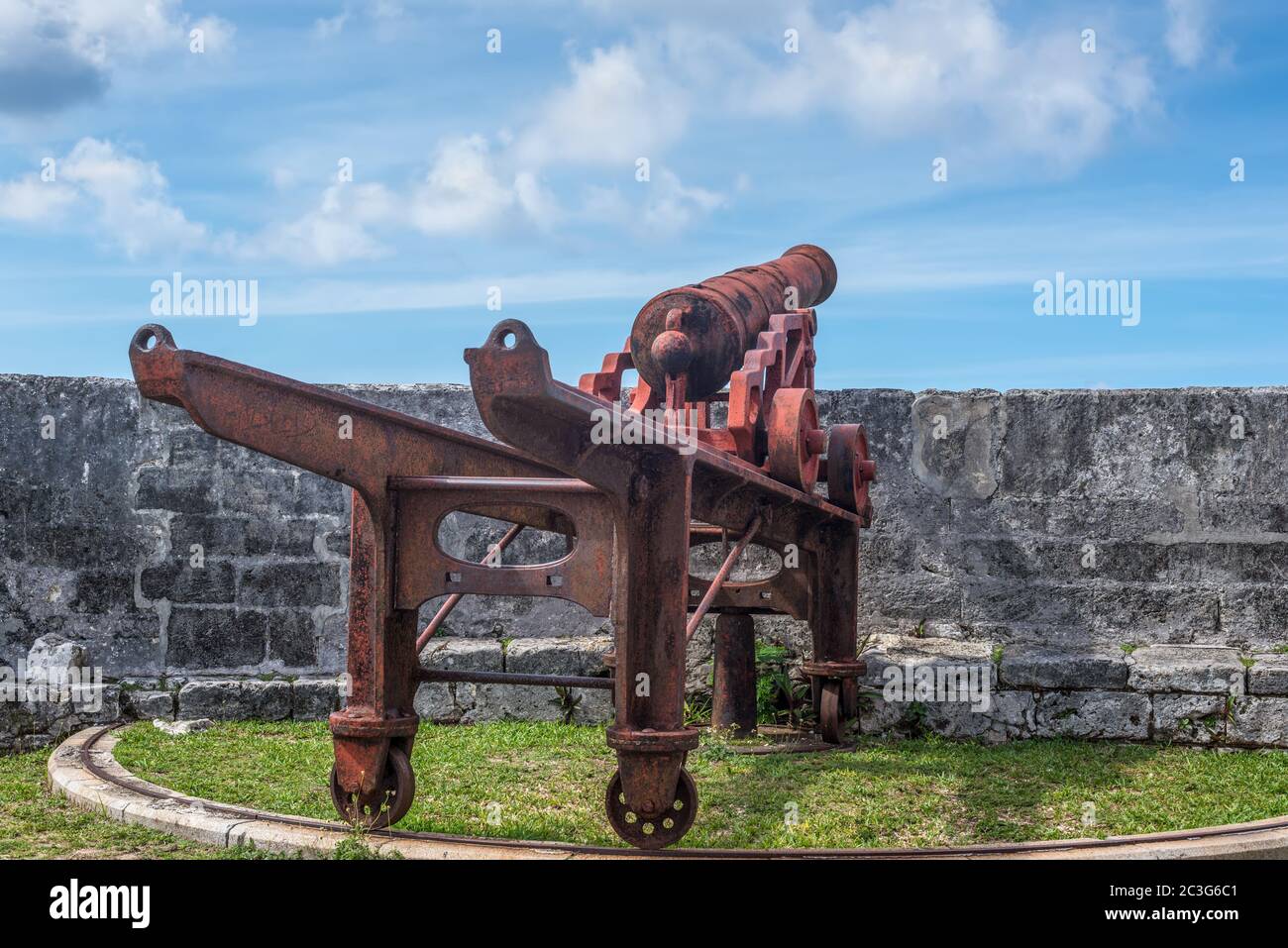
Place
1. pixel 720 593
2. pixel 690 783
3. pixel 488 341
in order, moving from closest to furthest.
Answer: pixel 488 341, pixel 690 783, pixel 720 593

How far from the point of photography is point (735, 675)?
6645 mm

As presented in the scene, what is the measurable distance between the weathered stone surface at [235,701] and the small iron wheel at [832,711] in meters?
2.89

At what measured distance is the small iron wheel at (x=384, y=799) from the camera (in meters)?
4.41

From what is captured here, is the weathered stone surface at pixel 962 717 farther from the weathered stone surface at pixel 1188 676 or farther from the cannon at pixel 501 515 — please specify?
the cannon at pixel 501 515

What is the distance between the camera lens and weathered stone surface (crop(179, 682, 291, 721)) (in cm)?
724

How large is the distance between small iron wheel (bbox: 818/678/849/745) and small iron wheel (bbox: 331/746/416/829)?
2.63 m

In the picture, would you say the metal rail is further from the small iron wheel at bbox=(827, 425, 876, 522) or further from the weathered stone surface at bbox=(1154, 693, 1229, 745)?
the weathered stone surface at bbox=(1154, 693, 1229, 745)

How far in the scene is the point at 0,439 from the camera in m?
7.52

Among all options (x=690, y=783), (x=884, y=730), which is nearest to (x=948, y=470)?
(x=884, y=730)

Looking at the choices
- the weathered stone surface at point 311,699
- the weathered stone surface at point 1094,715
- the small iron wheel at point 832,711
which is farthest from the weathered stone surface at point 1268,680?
the weathered stone surface at point 311,699

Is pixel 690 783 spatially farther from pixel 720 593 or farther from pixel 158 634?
pixel 158 634

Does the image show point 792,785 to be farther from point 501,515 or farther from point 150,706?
point 150,706

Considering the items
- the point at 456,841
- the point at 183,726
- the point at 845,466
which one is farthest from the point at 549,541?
the point at 456,841

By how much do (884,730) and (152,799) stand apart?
11.6ft
